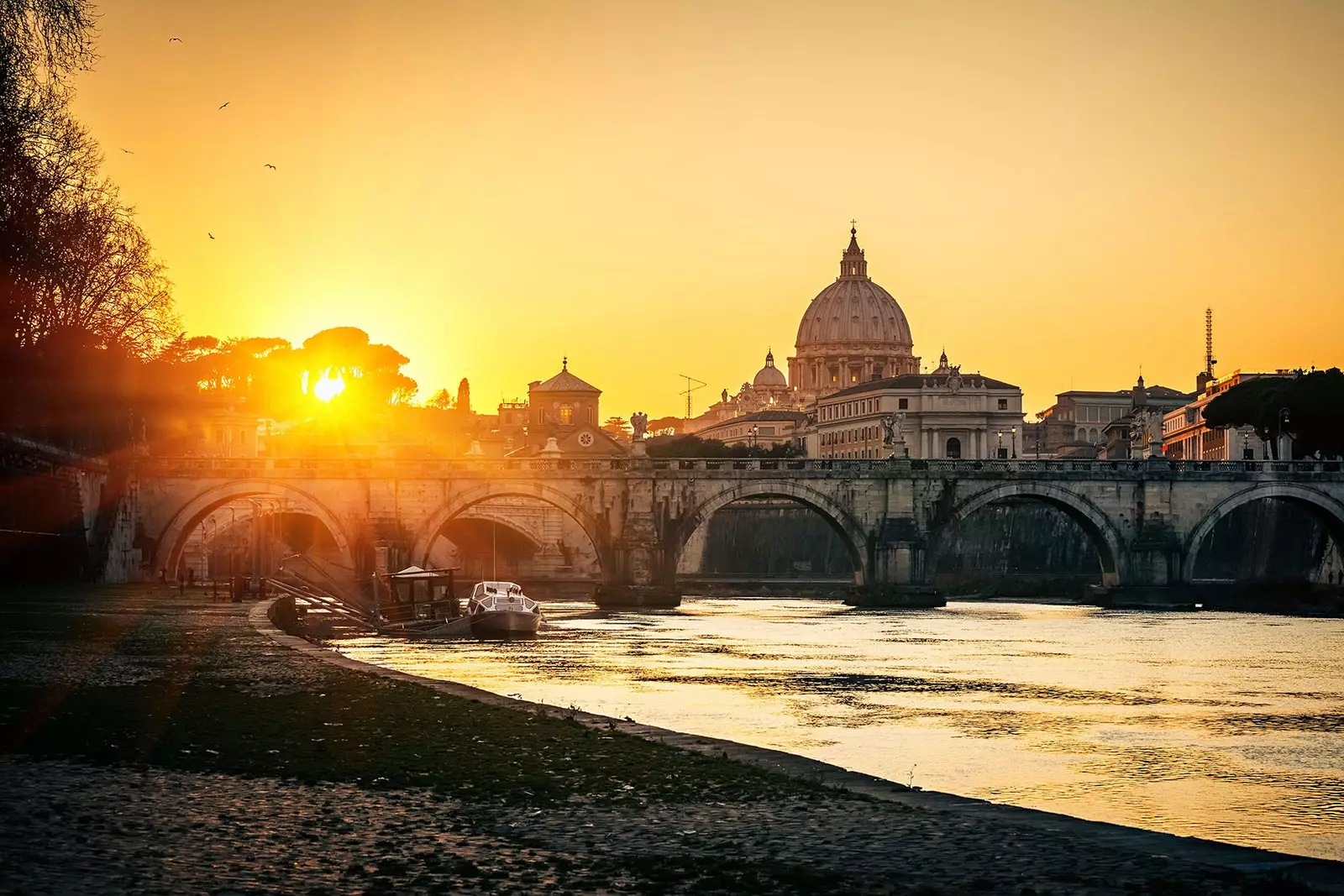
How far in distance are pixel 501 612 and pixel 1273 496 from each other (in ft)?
160

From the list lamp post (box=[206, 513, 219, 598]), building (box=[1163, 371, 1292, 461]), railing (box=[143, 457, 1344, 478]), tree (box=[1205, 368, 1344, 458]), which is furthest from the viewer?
building (box=[1163, 371, 1292, 461])

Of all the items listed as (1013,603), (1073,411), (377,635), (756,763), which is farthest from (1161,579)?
(1073,411)

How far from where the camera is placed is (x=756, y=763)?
16.4 m

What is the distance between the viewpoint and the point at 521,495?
8638cm

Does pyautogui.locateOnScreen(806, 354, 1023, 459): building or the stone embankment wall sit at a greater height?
pyautogui.locateOnScreen(806, 354, 1023, 459): building

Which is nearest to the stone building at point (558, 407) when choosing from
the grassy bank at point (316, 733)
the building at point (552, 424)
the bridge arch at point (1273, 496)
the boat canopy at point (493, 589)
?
the building at point (552, 424)

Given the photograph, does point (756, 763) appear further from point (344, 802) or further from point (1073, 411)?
point (1073, 411)

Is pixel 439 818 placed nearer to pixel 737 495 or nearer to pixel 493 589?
pixel 493 589

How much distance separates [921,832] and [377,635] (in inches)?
1561

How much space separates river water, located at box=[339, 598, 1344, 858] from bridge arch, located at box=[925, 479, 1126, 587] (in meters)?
23.7

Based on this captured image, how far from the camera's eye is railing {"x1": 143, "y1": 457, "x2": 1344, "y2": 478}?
282 ft

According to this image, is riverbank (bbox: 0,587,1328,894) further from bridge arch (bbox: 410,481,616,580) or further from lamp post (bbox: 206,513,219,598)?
lamp post (bbox: 206,513,219,598)

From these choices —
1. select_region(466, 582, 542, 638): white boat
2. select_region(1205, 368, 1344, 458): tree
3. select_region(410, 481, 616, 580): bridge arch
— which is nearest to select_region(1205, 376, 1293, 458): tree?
select_region(1205, 368, 1344, 458): tree

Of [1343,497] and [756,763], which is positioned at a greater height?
[1343,497]
